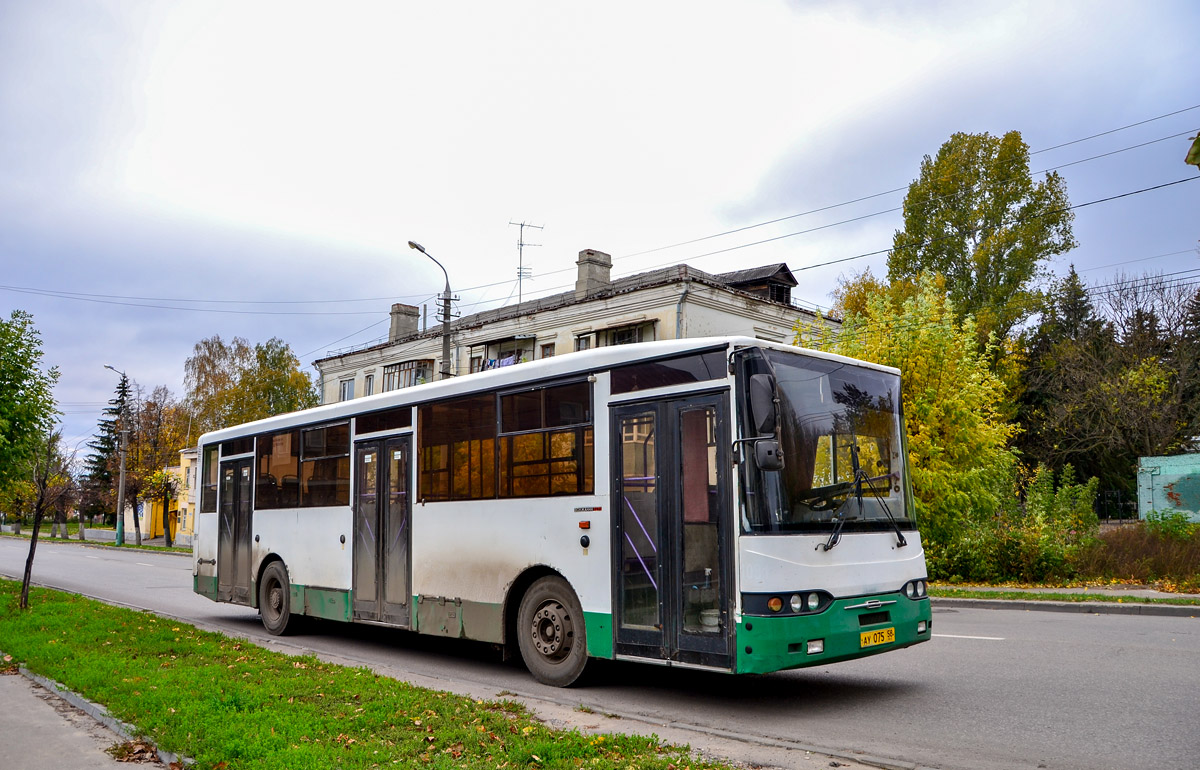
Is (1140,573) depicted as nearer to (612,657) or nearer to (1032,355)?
(612,657)

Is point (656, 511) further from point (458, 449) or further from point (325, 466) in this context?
point (325, 466)

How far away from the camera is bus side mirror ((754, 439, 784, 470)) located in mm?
7520

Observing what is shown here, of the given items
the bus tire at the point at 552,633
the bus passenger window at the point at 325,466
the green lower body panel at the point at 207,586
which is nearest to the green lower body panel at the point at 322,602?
the bus passenger window at the point at 325,466

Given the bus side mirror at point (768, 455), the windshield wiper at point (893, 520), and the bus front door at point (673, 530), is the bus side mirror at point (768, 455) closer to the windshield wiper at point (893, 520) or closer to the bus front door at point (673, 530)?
the bus front door at point (673, 530)

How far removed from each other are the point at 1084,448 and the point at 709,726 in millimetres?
38301

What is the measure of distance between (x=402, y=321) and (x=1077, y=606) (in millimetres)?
42794

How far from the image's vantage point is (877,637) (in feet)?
27.3

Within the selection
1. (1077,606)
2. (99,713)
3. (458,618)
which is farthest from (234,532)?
(1077,606)

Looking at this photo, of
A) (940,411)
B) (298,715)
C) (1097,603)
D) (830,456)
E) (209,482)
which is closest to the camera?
(298,715)

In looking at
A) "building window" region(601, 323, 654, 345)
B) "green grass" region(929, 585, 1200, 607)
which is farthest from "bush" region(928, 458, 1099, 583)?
"building window" region(601, 323, 654, 345)

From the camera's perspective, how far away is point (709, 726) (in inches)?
304

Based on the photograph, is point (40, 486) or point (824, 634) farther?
point (40, 486)

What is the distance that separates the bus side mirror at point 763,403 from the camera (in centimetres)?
777

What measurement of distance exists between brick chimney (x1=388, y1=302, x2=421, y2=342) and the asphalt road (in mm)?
40403
